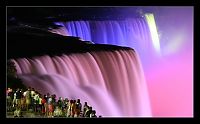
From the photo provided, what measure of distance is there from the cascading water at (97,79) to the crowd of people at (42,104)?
0.14 feet

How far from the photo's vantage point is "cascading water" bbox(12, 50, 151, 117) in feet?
11.3

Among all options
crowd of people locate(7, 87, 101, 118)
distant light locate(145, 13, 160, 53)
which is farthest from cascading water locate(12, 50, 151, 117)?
distant light locate(145, 13, 160, 53)

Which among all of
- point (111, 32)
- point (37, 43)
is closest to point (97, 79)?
point (111, 32)

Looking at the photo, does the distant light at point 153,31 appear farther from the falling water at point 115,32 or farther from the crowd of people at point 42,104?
the crowd of people at point 42,104

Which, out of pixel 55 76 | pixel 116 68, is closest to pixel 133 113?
pixel 116 68

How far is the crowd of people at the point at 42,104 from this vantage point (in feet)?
11.2

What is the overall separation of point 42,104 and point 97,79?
1.59 feet

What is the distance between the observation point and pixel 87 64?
3.48 m

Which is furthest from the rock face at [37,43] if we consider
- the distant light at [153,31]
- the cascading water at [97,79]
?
the distant light at [153,31]

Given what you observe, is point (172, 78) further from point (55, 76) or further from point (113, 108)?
point (55, 76)

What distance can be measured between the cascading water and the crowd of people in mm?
43

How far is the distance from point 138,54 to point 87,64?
0.42 m

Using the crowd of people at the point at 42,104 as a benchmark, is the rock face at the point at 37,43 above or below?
above

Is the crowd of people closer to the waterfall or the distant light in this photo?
the waterfall
